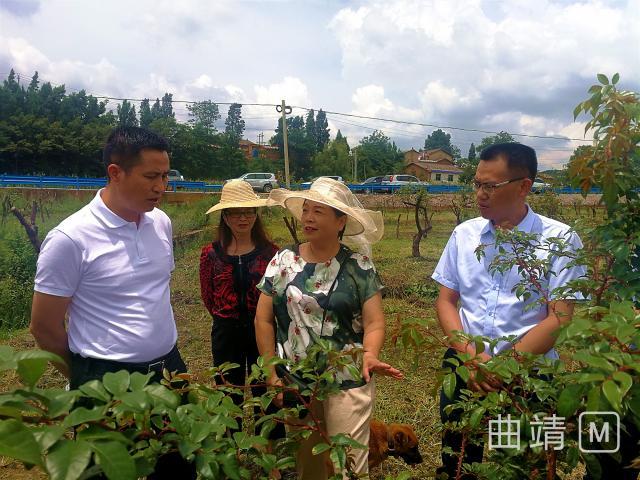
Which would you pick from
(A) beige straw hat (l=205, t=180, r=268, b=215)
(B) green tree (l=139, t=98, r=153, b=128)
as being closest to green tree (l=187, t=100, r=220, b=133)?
(B) green tree (l=139, t=98, r=153, b=128)

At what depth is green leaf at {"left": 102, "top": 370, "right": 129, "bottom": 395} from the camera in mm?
712

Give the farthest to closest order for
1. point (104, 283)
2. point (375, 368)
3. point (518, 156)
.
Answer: point (518, 156) < point (104, 283) < point (375, 368)

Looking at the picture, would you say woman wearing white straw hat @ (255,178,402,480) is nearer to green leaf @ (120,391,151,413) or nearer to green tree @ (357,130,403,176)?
green leaf @ (120,391,151,413)

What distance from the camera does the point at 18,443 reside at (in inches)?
21.3

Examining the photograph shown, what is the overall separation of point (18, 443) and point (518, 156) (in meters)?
1.93

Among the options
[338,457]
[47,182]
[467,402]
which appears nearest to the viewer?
[338,457]

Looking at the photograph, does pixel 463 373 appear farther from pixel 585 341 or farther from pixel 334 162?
pixel 334 162

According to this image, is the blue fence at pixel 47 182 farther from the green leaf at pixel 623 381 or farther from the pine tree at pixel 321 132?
the pine tree at pixel 321 132

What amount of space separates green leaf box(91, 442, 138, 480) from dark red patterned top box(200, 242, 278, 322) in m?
1.98

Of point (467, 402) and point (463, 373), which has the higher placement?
point (463, 373)

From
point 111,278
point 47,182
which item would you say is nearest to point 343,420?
point 111,278

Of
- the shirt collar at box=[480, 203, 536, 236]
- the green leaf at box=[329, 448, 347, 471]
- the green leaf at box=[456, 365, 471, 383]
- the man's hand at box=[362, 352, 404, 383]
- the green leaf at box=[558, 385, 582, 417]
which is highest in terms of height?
the shirt collar at box=[480, 203, 536, 236]

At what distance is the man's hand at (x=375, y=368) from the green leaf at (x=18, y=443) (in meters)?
1.11

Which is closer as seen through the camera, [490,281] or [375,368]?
[375,368]
